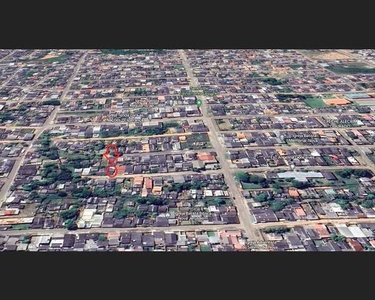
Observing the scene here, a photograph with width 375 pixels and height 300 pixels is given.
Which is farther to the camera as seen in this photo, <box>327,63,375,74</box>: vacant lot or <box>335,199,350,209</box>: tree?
<box>327,63,375,74</box>: vacant lot

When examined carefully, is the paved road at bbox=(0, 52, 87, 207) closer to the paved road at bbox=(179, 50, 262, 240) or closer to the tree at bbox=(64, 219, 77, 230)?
the tree at bbox=(64, 219, 77, 230)

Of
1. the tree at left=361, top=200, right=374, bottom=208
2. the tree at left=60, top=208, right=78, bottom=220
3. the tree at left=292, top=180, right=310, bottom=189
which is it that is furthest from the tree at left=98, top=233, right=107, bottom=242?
the tree at left=361, top=200, right=374, bottom=208

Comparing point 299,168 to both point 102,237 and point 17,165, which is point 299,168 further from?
point 17,165

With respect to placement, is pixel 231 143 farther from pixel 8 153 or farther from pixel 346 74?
pixel 346 74

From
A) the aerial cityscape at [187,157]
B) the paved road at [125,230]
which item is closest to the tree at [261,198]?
the aerial cityscape at [187,157]

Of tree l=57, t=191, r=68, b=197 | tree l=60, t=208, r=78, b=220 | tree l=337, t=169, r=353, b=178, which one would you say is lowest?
tree l=337, t=169, r=353, b=178

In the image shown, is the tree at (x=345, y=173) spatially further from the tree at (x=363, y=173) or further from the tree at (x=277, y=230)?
the tree at (x=277, y=230)
